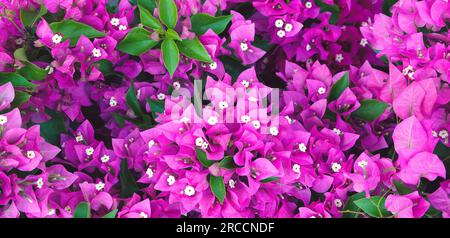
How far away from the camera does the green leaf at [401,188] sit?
86 centimetres

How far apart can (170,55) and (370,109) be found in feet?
1.25

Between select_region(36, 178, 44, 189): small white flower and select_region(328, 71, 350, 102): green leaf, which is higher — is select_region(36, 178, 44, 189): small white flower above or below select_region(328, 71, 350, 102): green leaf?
below

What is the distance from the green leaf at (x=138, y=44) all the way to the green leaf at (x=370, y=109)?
404mm

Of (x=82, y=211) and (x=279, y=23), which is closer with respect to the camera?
(x=82, y=211)

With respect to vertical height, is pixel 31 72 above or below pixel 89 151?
above

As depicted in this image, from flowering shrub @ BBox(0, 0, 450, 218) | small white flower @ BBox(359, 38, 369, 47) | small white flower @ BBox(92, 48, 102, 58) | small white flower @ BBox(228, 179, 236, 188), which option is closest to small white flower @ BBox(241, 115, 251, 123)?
flowering shrub @ BBox(0, 0, 450, 218)

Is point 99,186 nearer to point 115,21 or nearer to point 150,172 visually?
point 150,172

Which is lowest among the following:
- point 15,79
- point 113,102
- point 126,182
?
point 126,182

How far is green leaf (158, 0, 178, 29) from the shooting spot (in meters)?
0.95

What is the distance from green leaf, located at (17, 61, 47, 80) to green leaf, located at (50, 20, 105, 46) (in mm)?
74

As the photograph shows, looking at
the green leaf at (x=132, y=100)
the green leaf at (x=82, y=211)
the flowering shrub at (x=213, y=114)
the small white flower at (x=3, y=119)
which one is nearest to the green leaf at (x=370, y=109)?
the flowering shrub at (x=213, y=114)

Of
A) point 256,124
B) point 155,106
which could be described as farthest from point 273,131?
point 155,106

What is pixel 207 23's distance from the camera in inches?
39.1

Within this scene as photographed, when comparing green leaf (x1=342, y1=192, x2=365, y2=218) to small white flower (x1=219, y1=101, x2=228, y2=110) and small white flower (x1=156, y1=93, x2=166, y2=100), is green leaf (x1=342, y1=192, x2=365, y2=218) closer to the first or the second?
small white flower (x1=219, y1=101, x2=228, y2=110)
